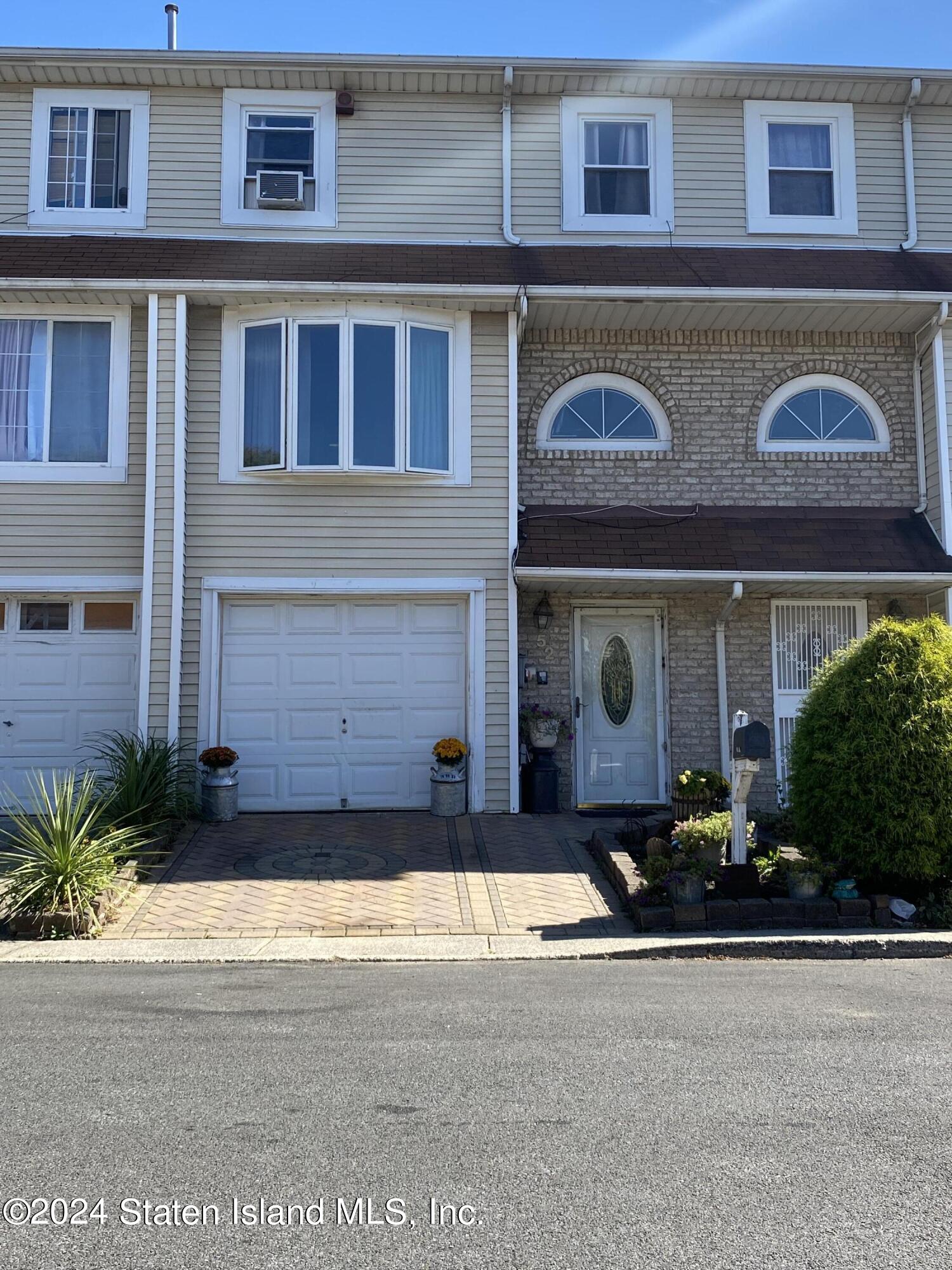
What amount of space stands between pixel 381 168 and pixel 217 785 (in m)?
7.56

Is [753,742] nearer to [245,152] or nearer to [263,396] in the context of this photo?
[263,396]

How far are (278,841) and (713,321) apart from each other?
24.6 ft

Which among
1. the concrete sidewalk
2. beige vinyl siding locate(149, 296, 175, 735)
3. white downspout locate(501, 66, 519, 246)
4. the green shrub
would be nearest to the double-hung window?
beige vinyl siding locate(149, 296, 175, 735)

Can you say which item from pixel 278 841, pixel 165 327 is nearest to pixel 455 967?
pixel 278 841

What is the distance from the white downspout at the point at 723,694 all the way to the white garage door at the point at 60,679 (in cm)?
639

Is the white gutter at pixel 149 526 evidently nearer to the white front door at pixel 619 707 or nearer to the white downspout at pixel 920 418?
the white front door at pixel 619 707

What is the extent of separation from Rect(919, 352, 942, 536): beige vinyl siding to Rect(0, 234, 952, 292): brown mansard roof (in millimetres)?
1004

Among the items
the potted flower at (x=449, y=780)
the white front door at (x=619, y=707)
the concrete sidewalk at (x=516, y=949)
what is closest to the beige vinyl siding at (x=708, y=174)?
the white front door at (x=619, y=707)

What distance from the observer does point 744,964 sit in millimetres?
6477

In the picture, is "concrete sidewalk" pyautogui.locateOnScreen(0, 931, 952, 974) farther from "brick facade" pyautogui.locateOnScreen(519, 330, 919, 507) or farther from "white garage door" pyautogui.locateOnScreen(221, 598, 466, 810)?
"brick facade" pyautogui.locateOnScreen(519, 330, 919, 507)

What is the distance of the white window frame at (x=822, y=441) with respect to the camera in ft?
40.0

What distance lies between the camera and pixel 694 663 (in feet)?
39.0

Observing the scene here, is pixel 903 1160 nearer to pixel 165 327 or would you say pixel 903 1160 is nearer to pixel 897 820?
pixel 897 820

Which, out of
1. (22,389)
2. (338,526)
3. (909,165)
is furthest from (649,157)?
(22,389)
